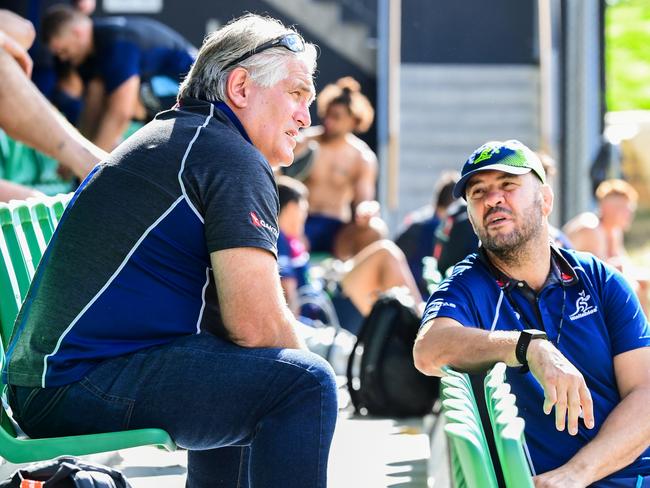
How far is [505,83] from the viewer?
516 inches

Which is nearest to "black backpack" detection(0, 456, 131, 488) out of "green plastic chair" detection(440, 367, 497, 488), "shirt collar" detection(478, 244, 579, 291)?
"green plastic chair" detection(440, 367, 497, 488)

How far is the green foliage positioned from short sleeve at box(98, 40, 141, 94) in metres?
24.6

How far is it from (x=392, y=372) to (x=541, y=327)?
254 cm

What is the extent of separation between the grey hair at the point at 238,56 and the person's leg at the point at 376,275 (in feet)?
14.0

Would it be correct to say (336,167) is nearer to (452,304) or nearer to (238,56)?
(452,304)

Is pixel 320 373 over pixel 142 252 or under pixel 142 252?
under

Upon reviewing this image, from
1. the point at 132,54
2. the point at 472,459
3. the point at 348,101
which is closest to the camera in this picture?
the point at 472,459

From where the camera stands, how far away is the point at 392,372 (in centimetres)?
558

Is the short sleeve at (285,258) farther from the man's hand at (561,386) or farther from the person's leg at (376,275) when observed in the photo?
the man's hand at (561,386)

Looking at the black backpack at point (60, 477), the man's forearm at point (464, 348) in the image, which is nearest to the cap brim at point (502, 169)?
the man's forearm at point (464, 348)

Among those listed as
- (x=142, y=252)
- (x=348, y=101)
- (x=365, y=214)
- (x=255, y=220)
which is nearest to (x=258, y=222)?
(x=255, y=220)

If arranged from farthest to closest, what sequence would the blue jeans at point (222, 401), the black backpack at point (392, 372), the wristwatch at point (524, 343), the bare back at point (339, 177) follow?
the bare back at point (339, 177)
the black backpack at point (392, 372)
the wristwatch at point (524, 343)
the blue jeans at point (222, 401)

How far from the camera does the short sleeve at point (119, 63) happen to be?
6.37 metres

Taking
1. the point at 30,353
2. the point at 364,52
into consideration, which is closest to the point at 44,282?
the point at 30,353
